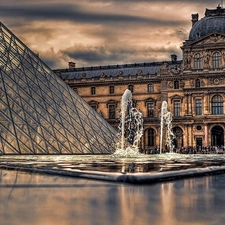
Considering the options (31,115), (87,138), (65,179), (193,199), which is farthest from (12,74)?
(193,199)

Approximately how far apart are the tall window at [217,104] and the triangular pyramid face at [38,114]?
2815cm

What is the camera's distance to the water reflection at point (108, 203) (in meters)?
6.79

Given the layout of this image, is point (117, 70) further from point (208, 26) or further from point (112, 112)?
point (208, 26)

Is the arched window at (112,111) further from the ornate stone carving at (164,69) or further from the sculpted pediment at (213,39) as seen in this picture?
the sculpted pediment at (213,39)

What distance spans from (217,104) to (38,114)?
35.6m

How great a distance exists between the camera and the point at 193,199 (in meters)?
8.78

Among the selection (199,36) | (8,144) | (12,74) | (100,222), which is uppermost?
(199,36)

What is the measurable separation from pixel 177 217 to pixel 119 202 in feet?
5.20

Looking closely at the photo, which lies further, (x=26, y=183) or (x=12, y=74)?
(x=12, y=74)

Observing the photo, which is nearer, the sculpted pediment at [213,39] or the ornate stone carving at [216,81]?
the sculpted pediment at [213,39]

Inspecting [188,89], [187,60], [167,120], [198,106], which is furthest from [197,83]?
[167,120]

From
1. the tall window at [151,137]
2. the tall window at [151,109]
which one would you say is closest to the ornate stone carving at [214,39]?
the tall window at [151,109]

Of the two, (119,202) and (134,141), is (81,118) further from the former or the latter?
(134,141)

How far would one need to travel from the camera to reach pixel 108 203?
820 centimetres
